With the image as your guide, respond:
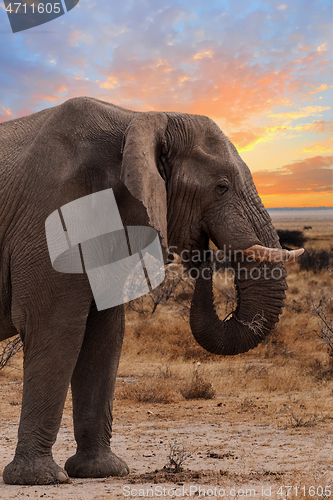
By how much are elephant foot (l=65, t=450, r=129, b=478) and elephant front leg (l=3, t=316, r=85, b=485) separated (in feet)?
2.33

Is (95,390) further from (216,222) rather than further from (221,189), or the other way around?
(221,189)

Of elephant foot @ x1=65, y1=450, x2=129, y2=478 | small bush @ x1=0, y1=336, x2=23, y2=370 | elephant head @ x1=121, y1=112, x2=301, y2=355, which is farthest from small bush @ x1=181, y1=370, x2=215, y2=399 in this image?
elephant head @ x1=121, y1=112, x2=301, y2=355

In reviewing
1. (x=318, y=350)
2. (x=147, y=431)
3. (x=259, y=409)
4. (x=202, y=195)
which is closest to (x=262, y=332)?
(x=202, y=195)

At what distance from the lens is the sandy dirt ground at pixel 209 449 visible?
4.04 m

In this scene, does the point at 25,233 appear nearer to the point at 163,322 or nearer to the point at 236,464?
the point at 236,464

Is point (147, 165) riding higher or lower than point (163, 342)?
higher

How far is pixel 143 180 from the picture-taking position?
3617mm

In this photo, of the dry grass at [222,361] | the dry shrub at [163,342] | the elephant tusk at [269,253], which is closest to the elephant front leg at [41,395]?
the elephant tusk at [269,253]

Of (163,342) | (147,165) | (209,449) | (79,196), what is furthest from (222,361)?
(147,165)

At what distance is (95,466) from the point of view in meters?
4.60

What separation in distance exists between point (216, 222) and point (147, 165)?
78 centimetres

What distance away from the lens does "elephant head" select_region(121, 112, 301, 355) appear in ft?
13.4

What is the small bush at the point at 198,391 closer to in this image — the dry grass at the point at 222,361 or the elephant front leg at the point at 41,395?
the dry grass at the point at 222,361

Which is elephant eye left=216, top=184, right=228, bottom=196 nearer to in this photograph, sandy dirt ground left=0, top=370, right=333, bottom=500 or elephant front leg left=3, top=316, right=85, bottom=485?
elephant front leg left=3, top=316, right=85, bottom=485
